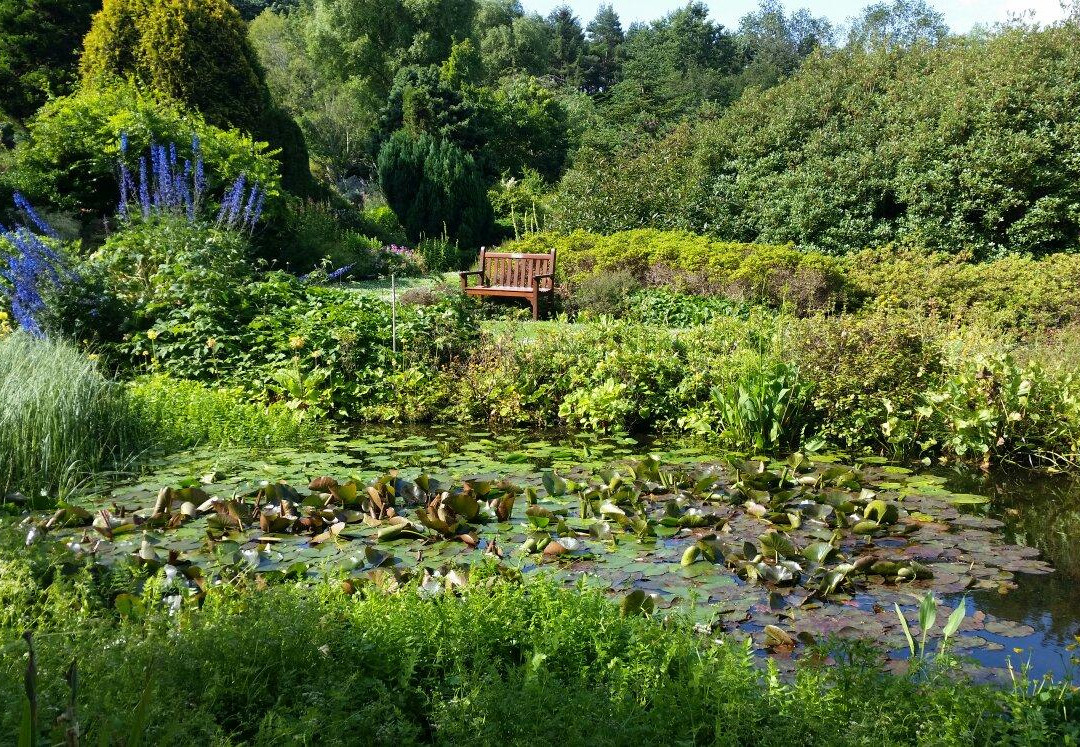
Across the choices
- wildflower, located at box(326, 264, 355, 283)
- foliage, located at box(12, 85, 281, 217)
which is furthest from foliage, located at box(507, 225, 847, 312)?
foliage, located at box(12, 85, 281, 217)

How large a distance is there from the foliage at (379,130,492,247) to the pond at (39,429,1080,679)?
48.1ft

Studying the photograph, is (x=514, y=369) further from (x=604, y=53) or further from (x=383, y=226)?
(x=604, y=53)

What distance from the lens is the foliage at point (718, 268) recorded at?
9.94 meters

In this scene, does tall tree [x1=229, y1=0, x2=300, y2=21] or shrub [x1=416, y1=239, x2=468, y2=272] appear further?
tall tree [x1=229, y1=0, x2=300, y2=21]

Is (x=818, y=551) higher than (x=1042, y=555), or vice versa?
(x=818, y=551)

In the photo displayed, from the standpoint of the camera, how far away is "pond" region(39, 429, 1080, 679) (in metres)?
3.11

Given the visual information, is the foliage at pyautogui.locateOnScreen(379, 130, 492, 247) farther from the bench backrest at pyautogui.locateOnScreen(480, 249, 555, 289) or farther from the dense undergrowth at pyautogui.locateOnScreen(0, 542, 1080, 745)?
the dense undergrowth at pyautogui.locateOnScreen(0, 542, 1080, 745)

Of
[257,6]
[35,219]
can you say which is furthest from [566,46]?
[35,219]

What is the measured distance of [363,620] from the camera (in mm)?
2590

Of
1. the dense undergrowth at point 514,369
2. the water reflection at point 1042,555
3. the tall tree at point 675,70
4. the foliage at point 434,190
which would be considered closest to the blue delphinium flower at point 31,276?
the dense undergrowth at point 514,369

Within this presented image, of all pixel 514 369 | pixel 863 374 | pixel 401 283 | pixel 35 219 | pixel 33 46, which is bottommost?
pixel 514 369

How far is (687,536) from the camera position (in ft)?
12.9

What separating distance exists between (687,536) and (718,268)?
698cm

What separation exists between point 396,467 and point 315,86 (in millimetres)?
30681
